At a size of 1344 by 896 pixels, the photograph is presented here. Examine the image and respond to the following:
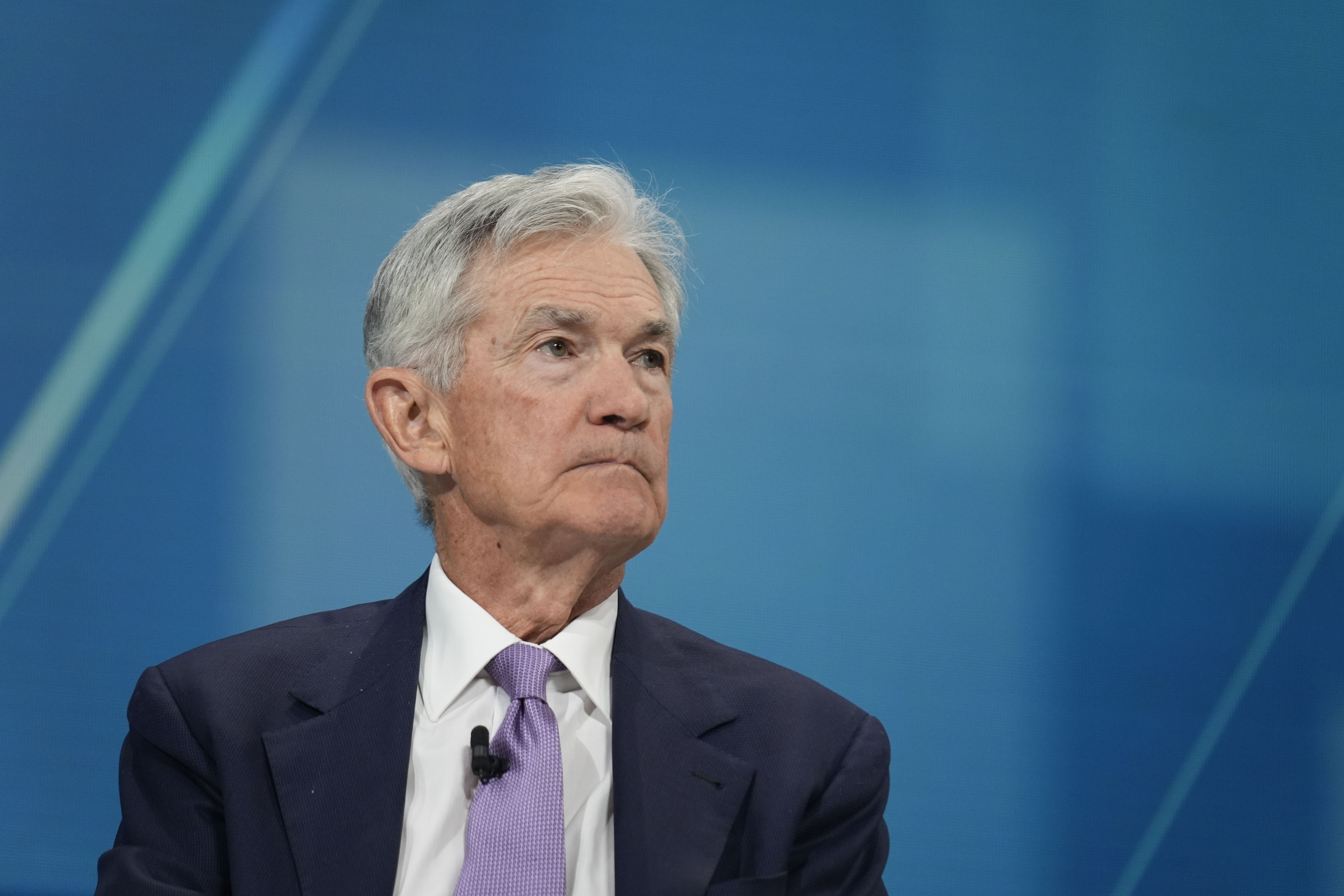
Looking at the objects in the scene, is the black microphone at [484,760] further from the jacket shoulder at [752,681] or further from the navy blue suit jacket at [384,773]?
the jacket shoulder at [752,681]

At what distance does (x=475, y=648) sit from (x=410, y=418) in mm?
348

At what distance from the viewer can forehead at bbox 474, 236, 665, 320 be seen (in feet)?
5.78

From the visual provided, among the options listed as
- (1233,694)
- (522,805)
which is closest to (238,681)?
(522,805)

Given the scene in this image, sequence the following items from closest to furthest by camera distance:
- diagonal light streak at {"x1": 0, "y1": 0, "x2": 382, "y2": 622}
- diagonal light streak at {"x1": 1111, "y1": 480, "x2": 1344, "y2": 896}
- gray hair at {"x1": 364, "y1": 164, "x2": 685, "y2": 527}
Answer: gray hair at {"x1": 364, "y1": 164, "x2": 685, "y2": 527} → diagonal light streak at {"x1": 0, "y1": 0, "x2": 382, "y2": 622} → diagonal light streak at {"x1": 1111, "y1": 480, "x2": 1344, "y2": 896}

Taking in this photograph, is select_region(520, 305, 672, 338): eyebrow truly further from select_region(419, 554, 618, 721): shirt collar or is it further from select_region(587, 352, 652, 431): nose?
select_region(419, 554, 618, 721): shirt collar

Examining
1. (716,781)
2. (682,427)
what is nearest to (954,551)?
(682,427)

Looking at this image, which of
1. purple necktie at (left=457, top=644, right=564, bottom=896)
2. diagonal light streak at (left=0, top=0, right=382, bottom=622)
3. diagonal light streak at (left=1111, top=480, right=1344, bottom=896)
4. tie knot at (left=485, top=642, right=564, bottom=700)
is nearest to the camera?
purple necktie at (left=457, top=644, right=564, bottom=896)

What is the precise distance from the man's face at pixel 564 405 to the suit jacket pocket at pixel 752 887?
427mm

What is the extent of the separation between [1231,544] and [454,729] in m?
1.67

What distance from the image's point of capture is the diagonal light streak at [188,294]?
2219mm

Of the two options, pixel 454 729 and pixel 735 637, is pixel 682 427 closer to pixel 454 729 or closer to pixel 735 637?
pixel 735 637

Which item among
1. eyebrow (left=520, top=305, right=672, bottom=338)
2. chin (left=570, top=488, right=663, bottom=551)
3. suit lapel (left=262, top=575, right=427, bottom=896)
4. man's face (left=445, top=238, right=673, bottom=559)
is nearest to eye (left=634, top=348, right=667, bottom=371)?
man's face (left=445, top=238, right=673, bottom=559)

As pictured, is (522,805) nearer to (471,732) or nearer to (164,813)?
(471,732)

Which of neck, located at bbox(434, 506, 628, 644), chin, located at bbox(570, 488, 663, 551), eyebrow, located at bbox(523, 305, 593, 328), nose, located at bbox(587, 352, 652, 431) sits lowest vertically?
neck, located at bbox(434, 506, 628, 644)
